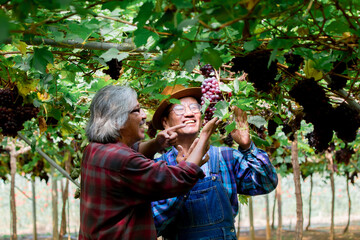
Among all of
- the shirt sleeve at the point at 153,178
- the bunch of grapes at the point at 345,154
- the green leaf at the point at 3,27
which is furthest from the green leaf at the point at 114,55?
the bunch of grapes at the point at 345,154

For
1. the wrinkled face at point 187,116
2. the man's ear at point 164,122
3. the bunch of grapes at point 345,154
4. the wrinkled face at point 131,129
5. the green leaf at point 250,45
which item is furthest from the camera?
the bunch of grapes at point 345,154

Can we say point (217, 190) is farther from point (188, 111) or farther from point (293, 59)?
point (293, 59)

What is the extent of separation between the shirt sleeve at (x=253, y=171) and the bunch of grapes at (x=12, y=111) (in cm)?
164

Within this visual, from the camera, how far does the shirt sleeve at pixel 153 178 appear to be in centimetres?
200

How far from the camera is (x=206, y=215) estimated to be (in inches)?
105

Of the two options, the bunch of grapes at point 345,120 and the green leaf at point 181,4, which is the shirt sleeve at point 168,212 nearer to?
the bunch of grapes at point 345,120

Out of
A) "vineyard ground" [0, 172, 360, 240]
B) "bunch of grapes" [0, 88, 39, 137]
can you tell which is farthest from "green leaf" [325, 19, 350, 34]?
"vineyard ground" [0, 172, 360, 240]

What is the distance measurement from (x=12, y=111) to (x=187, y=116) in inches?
53.0

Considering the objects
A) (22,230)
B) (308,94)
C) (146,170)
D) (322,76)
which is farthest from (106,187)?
(22,230)

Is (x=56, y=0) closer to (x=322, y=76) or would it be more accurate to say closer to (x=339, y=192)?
(x=322, y=76)

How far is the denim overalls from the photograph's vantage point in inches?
104

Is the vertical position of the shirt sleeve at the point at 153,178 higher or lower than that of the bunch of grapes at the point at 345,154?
higher

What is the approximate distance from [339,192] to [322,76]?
2554cm

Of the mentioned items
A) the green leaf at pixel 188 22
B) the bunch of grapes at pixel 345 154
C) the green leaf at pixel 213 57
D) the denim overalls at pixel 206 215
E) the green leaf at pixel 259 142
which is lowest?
the bunch of grapes at pixel 345 154
